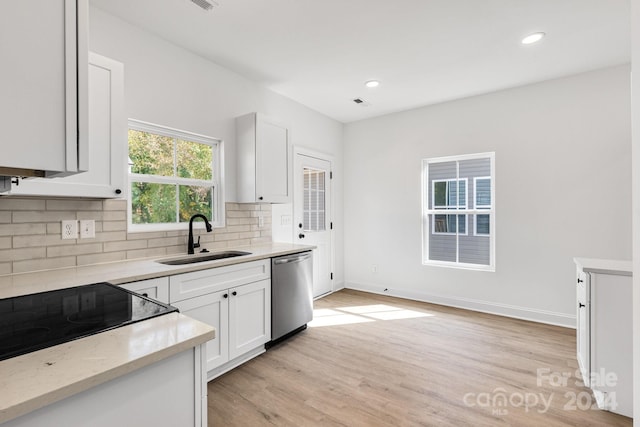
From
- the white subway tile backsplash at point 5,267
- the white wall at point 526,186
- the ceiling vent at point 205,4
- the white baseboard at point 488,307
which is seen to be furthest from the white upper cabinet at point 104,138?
the white baseboard at point 488,307

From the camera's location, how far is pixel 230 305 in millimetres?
2393

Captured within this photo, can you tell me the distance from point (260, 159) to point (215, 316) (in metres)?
1.58

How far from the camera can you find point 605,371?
2.00 metres

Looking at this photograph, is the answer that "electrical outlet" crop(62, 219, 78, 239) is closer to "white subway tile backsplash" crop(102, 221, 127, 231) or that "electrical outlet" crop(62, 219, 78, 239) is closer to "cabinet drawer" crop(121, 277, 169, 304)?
"white subway tile backsplash" crop(102, 221, 127, 231)

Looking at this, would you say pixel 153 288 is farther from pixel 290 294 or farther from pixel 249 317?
pixel 290 294

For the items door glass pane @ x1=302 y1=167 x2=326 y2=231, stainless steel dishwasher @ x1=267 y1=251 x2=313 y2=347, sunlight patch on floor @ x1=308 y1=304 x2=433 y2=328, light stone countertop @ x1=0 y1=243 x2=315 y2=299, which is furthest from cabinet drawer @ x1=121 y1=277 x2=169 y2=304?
door glass pane @ x1=302 y1=167 x2=326 y2=231

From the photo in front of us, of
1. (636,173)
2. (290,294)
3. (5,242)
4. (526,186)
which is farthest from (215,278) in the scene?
(526,186)

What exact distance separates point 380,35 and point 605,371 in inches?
115

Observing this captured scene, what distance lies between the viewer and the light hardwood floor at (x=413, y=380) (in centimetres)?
194

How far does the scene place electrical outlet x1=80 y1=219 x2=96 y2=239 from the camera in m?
2.12

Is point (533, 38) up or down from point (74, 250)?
up

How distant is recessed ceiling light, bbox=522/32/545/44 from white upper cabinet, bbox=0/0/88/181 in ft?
10.2

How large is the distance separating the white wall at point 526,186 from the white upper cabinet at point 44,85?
13.4ft

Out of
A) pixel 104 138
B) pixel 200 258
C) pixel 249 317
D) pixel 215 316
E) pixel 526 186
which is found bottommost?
pixel 249 317
